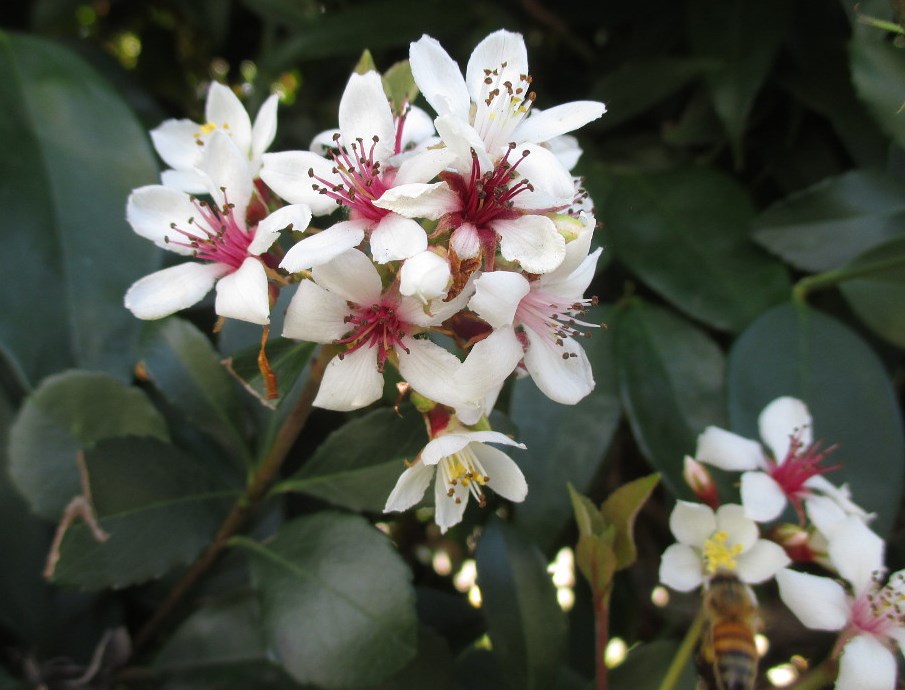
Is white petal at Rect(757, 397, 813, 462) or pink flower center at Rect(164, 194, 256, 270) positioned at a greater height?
pink flower center at Rect(164, 194, 256, 270)

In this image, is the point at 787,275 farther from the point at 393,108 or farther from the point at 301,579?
the point at 301,579

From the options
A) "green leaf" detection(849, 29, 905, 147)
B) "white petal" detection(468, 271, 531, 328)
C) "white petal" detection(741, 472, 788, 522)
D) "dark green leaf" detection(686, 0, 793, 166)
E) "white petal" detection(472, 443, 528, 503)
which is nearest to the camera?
"white petal" detection(468, 271, 531, 328)

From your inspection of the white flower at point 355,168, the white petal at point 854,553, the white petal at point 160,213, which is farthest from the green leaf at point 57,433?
the white petal at point 854,553

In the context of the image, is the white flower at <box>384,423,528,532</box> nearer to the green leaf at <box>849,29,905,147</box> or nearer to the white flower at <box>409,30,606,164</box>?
the white flower at <box>409,30,606,164</box>

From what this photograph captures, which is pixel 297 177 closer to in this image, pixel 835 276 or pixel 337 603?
pixel 337 603

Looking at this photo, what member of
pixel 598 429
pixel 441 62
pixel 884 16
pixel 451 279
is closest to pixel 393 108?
pixel 441 62

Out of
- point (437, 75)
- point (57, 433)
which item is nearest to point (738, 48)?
point (437, 75)

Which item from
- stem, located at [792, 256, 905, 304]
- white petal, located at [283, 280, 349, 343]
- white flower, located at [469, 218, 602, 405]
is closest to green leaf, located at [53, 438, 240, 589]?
white petal, located at [283, 280, 349, 343]
